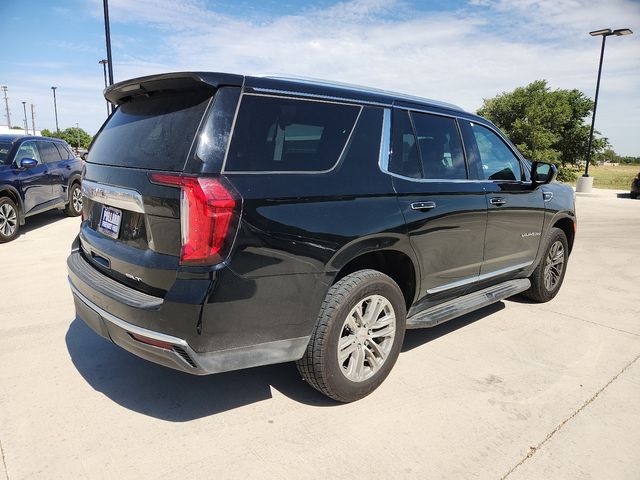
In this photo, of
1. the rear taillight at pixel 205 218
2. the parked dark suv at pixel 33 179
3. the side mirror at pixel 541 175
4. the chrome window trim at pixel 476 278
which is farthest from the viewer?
the parked dark suv at pixel 33 179

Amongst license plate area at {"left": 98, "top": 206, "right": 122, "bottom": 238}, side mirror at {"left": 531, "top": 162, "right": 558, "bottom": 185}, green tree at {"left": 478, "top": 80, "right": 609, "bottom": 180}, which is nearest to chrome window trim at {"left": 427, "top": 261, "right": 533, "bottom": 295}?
side mirror at {"left": 531, "top": 162, "right": 558, "bottom": 185}

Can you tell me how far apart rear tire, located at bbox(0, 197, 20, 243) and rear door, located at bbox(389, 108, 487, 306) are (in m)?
6.87

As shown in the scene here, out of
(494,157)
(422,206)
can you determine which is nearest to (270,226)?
(422,206)

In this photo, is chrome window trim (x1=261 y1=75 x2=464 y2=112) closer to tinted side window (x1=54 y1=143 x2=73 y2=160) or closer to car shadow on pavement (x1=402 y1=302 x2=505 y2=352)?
car shadow on pavement (x1=402 y1=302 x2=505 y2=352)

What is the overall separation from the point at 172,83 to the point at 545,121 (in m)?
32.5

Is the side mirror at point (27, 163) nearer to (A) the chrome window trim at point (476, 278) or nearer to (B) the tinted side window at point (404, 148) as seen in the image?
(B) the tinted side window at point (404, 148)

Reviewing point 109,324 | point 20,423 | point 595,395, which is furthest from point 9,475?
point 595,395

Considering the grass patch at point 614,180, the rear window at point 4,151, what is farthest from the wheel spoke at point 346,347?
the grass patch at point 614,180

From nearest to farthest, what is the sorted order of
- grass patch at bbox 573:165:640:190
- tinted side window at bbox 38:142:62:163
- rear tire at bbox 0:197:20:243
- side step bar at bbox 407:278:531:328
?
side step bar at bbox 407:278:531:328
rear tire at bbox 0:197:20:243
tinted side window at bbox 38:142:62:163
grass patch at bbox 573:165:640:190

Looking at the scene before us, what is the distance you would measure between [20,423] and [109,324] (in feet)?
2.57

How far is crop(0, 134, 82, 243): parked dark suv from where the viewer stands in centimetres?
750

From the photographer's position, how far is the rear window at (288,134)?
2.38 m

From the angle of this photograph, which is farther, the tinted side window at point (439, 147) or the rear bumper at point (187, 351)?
the tinted side window at point (439, 147)

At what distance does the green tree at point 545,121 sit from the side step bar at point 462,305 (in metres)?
27.4
